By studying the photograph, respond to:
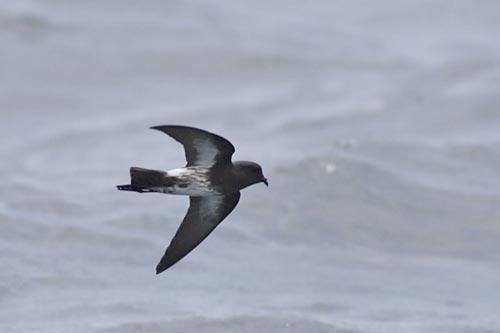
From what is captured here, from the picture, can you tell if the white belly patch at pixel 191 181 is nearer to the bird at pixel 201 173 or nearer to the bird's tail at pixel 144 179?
the bird at pixel 201 173

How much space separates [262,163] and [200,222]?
10663 millimetres

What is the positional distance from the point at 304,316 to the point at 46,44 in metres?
19.0

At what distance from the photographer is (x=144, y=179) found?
37.9ft

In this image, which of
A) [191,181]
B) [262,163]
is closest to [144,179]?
[191,181]

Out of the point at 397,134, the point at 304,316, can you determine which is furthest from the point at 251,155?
the point at 304,316

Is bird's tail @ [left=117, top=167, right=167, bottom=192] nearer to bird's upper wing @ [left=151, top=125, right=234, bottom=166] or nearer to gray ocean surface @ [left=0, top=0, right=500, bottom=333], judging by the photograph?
bird's upper wing @ [left=151, top=125, right=234, bottom=166]

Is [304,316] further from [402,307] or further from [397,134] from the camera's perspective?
[397,134]

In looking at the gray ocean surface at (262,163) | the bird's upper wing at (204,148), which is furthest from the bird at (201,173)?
the gray ocean surface at (262,163)

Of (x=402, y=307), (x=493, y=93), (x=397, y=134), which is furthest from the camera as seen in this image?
(x=493, y=93)

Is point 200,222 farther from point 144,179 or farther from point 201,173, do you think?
point 144,179

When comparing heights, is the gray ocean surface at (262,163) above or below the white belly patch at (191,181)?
above

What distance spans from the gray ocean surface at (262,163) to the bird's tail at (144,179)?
3892 millimetres

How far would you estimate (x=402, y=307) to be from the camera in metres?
17.2

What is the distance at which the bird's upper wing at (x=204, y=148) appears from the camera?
1148cm
